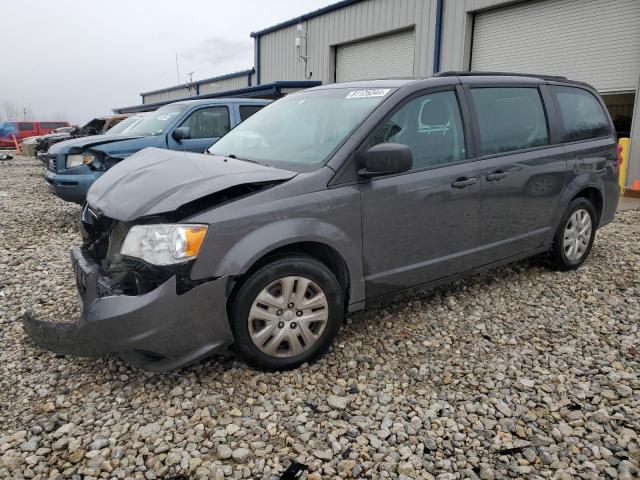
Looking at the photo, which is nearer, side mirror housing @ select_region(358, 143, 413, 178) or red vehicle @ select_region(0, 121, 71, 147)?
side mirror housing @ select_region(358, 143, 413, 178)

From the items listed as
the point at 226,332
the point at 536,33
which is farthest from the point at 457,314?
the point at 536,33

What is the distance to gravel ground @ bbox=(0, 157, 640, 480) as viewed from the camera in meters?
2.29

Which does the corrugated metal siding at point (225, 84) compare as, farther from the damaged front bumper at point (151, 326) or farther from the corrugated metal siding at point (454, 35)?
the damaged front bumper at point (151, 326)

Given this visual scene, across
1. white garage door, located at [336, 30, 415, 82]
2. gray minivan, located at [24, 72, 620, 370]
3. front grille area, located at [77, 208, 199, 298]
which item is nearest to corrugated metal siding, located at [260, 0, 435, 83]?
white garage door, located at [336, 30, 415, 82]

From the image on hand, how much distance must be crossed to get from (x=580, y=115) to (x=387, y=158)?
279 centimetres

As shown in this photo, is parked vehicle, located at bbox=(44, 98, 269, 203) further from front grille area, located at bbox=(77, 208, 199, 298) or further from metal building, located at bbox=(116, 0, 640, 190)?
metal building, located at bbox=(116, 0, 640, 190)

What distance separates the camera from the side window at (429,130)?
3324mm

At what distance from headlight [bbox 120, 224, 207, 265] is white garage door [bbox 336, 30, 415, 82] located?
1128 centimetres

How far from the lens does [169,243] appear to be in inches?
103

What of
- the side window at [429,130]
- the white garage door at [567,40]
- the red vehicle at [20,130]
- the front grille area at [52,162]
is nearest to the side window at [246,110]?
the front grille area at [52,162]

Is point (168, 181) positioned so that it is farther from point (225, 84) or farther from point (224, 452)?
point (225, 84)

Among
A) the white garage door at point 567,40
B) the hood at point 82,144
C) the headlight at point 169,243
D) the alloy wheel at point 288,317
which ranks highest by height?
the white garage door at point 567,40

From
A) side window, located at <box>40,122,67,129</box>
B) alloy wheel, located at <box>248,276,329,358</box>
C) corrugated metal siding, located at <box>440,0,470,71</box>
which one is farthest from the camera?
side window, located at <box>40,122,67,129</box>

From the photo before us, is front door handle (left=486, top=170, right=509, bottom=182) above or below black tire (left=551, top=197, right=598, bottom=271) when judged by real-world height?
above
